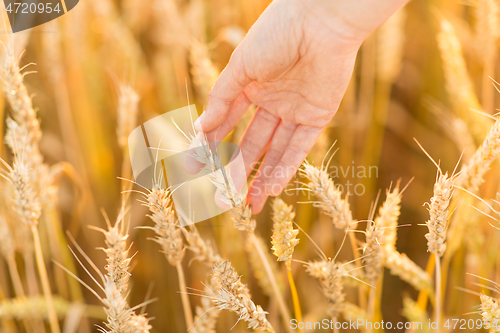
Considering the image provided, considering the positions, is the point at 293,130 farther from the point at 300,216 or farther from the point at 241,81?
the point at 300,216

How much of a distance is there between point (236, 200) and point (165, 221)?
0.17 m

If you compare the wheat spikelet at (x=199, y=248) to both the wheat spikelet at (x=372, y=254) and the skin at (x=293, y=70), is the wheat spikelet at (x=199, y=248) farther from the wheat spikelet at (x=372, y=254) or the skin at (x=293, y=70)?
the wheat spikelet at (x=372, y=254)

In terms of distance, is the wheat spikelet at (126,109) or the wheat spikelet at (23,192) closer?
the wheat spikelet at (23,192)

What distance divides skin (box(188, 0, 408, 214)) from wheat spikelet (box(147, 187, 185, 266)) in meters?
0.24

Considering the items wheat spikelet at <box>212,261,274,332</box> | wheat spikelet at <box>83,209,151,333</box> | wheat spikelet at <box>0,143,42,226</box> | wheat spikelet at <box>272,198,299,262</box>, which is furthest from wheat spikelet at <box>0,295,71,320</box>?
wheat spikelet at <box>272,198,299,262</box>

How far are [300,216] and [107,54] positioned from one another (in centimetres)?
132

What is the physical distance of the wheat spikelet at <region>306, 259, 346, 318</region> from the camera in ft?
2.46

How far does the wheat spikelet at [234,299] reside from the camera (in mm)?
659

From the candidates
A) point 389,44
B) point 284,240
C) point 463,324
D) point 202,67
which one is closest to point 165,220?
point 284,240

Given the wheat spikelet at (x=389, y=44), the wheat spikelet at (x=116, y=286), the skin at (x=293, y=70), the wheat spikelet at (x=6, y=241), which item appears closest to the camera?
the wheat spikelet at (x=116, y=286)

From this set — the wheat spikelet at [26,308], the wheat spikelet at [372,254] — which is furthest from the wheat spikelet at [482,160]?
the wheat spikelet at [26,308]

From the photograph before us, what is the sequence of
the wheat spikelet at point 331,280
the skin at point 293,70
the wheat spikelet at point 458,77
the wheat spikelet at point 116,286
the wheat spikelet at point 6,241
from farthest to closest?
the wheat spikelet at point 458,77
the wheat spikelet at point 6,241
the skin at point 293,70
the wheat spikelet at point 331,280
the wheat spikelet at point 116,286

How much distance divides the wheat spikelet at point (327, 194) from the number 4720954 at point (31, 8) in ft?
3.75

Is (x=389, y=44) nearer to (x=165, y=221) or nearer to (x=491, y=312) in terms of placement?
(x=491, y=312)
